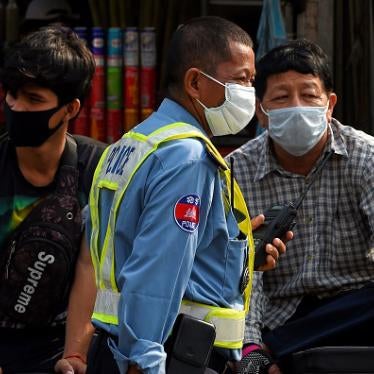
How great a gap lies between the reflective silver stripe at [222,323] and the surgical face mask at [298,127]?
47.5 inches

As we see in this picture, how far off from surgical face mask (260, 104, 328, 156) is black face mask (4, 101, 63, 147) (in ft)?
2.90

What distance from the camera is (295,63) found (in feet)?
12.6

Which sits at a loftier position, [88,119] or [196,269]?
[196,269]

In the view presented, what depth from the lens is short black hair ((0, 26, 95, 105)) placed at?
3.46m

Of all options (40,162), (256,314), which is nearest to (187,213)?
(40,162)

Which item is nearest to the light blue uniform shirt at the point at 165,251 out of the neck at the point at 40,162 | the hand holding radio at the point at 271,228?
the hand holding radio at the point at 271,228

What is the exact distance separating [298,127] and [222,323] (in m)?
1.28

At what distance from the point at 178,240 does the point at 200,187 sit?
159 mm

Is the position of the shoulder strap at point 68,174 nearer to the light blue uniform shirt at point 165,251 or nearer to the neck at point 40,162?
the neck at point 40,162

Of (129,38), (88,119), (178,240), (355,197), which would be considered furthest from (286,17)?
(178,240)

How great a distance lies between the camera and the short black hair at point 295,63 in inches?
151

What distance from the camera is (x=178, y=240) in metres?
2.54

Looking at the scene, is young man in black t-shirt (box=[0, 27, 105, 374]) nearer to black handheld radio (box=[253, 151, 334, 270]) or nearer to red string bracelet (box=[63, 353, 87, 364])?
red string bracelet (box=[63, 353, 87, 364])

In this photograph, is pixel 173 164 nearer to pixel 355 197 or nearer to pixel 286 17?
pixel 355 197
